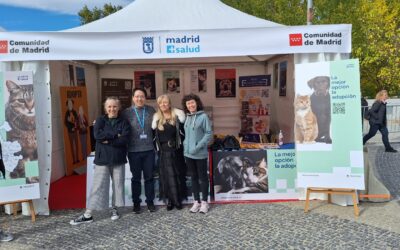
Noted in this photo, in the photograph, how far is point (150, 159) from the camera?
14.1 feet

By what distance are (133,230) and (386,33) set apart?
43.5ft

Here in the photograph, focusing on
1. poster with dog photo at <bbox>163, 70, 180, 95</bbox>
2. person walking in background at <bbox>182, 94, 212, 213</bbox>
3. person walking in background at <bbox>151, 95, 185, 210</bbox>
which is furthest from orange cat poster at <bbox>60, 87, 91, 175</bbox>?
person walking in background at <bbox>182, 94, 212, 213</bbox>

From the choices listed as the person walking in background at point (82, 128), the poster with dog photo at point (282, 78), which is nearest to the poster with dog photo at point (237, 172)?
the poster with dog photo at point (282, 78)

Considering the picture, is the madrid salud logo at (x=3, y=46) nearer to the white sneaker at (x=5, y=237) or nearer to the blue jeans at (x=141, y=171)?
the blue jeans at (x=141, y=171)

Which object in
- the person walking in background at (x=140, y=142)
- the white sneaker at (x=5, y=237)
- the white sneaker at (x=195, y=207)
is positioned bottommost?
the white sneaker at (x=5, y=237)

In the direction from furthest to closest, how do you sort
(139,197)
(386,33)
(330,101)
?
(386,33) → (139,197) → (330,101)

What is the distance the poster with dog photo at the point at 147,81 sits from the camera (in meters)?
8.23

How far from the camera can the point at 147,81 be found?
8305 millimetres

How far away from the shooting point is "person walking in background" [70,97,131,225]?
3.99 meters

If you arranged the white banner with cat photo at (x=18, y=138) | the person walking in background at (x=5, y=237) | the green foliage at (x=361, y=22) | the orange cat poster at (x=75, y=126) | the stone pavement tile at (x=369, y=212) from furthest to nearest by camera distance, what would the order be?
the green foliage at (x=361, y=22), the orange cat poster at (x=75, y=126), the white banner with cat photo at (x=18, y=138), the stone pavement tile at (x=369, y=212), the person walking in background at (x=5, y=237)

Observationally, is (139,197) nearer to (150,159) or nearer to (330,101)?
(150,159)

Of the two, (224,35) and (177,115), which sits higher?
(224,35)

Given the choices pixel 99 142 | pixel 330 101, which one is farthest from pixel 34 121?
pixel 330 101

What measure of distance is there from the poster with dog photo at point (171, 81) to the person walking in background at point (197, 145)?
3954 millimetres
